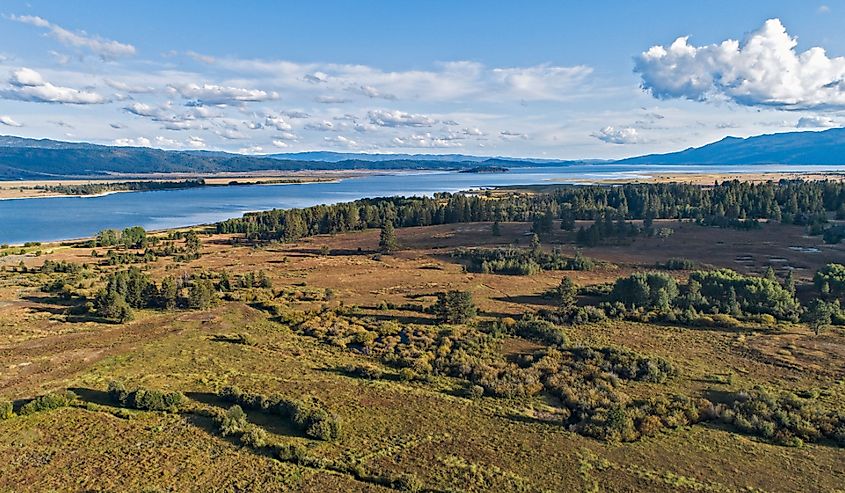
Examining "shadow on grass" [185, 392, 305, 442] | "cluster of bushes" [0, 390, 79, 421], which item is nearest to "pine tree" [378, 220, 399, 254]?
"shadow on grass" [185, 392, 305, 442]

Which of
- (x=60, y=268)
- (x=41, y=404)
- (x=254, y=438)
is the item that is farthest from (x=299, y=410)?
(x=60, y=268)

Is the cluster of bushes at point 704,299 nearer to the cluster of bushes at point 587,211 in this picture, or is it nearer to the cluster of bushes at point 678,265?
the cluster of bushes at point 678,265

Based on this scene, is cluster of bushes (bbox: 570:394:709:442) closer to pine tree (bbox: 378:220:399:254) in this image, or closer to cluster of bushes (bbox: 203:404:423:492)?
cluster of bushes (bbox: 203:404:423:492)

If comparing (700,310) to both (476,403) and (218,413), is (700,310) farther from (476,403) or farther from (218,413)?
(218,413)

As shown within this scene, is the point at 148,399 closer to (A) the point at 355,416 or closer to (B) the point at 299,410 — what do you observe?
(B) the point at 299,410

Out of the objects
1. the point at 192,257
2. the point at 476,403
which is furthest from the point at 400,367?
the point at 192,257

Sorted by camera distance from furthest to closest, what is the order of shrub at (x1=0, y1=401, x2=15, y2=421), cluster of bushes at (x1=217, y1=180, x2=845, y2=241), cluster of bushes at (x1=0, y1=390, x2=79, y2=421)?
cluster of bushes at (x1=217, y1=180, x2=845, y2=241), cluster of bushes at (x1=0, y1=390, x2=79, y2=421), shrub at (x1=0, y1=401, x2=15, y2=421)
